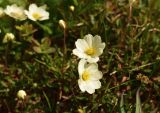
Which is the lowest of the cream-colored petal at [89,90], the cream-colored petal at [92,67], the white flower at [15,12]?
the cream-colored petal at [89,90]

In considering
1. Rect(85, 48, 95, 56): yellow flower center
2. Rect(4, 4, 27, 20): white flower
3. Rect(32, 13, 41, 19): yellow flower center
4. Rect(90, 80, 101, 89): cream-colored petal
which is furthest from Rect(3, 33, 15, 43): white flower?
Rect(90, 80, 101, 89): cream-colored petal

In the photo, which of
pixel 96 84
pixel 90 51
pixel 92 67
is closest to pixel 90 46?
pixel 90 51

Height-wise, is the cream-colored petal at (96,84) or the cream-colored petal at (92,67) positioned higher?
the cream-colored petal at (92,67)

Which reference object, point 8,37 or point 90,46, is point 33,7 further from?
point 90,46

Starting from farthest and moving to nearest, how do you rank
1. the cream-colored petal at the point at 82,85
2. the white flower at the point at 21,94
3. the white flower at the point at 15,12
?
the white flower at the point at 15,12, the white flower at the point at 21,94, the cream-colored petal at the point at 82,85

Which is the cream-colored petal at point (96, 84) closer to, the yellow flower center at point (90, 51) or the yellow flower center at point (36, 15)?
the yellow flower center at point (90, 51)

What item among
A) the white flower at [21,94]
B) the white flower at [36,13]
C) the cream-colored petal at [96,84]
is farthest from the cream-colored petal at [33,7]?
the cream-colored petal at [96,84]

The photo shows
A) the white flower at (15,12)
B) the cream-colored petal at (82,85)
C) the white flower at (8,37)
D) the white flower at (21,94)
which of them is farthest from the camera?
the white flower at (15,12)
